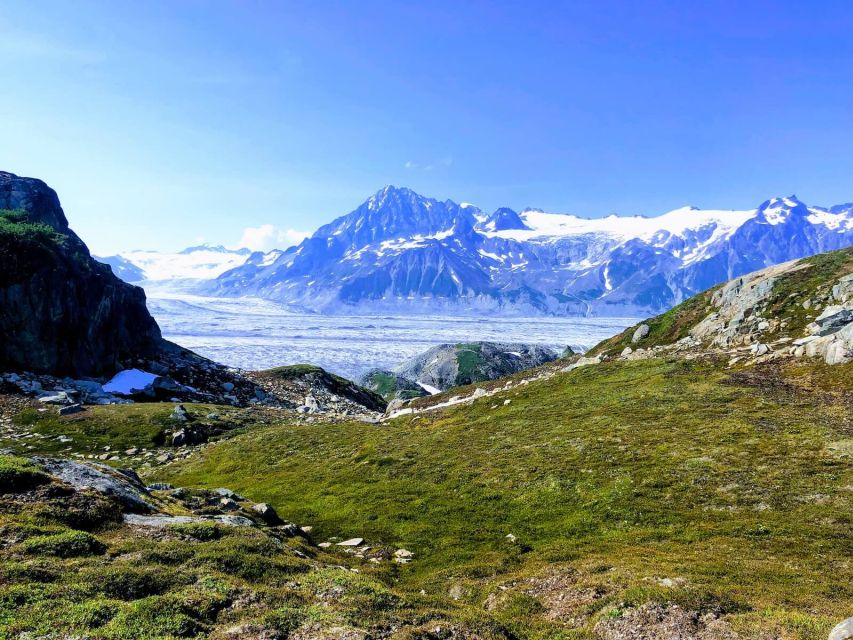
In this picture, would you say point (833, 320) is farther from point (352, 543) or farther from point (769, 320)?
point (352, 543)

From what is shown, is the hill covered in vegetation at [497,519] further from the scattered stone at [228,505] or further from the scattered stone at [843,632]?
the scattered stone at [843,632]

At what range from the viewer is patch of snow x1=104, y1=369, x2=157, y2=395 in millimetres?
79125

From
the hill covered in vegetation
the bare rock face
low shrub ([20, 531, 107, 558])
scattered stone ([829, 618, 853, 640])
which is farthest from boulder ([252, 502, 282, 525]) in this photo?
the bare rock face

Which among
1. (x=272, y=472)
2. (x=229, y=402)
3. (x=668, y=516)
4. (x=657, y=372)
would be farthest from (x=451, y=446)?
(x=229, y=402)

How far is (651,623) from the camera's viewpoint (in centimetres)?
1397

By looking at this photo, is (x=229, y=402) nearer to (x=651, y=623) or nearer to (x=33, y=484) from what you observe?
(x=33, y=484)

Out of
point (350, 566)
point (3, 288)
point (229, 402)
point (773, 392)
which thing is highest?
point (3, 288)

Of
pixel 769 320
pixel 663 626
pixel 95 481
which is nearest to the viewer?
pixel 663 626

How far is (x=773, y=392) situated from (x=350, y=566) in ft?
129

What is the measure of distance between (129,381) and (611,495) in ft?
284

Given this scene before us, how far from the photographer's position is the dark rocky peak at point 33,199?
121 meters

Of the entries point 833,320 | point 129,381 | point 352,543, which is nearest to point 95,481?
point 352,543

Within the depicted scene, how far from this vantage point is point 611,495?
26.7 meters

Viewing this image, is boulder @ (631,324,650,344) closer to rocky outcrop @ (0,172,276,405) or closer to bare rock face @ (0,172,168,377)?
rocky outcrop @ (0,172,276,405)
